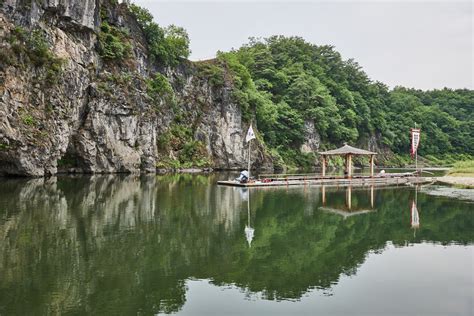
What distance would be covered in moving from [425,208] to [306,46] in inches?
3159

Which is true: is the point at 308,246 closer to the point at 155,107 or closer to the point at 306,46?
the point at 155,107

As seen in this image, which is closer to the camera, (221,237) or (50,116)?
(221,237)

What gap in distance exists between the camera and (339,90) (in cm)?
9494

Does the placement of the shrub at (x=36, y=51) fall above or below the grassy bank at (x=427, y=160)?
above

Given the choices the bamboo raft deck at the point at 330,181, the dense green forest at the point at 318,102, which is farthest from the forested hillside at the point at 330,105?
the bamboo raft deck at the point at 330,181

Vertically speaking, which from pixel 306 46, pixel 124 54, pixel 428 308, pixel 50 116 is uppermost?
pixel 306 46

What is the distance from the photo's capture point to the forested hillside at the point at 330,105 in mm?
76125

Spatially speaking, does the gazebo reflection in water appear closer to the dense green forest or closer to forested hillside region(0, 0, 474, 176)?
forested hillside region(0, 0, 474, 176)

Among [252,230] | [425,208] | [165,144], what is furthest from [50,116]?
[425,208]

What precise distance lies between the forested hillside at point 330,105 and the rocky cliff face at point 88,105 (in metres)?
7.39

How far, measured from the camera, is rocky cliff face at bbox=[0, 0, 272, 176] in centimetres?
3441

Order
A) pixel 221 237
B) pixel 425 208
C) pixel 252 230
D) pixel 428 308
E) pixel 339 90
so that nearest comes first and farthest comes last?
pixel 428 308, pixel 221 237, pixel 252 230, pixel 425 208, pixel 339 90

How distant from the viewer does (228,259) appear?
40.2ft

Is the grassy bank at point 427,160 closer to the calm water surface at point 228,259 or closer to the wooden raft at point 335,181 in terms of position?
the wooden raft at point 335,181
